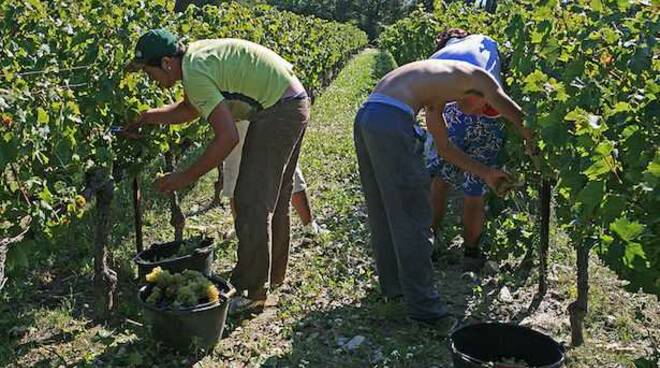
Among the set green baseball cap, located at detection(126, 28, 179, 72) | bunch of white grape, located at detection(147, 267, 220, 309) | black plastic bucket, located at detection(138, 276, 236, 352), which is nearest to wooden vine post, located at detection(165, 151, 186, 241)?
bunch of white grape, located at detection(147, 267, 220, 309)

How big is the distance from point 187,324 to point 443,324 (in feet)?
4.51

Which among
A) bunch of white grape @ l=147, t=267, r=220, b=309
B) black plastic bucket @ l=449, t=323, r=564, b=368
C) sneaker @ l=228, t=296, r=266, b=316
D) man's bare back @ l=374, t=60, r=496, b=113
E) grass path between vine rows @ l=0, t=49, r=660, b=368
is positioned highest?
man's bare back @ l=374, t=60, r=496, b=113

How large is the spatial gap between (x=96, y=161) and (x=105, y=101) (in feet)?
1.15

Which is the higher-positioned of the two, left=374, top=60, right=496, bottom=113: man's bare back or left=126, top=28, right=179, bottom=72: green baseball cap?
left=126, top=28, right=179, bottom=72: green baseball cap

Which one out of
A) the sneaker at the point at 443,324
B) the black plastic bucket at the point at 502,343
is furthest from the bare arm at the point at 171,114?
the black plastic bucket at the point at 502,343

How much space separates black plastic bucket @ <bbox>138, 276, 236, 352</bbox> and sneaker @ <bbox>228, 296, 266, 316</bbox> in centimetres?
42

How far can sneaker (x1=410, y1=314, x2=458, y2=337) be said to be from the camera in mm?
4082

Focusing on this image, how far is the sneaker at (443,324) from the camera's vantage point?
13.4ft

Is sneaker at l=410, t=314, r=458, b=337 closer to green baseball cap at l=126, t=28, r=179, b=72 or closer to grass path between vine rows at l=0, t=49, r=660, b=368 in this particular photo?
grass path between vine rows at l=0, t=49, r=660, b=368

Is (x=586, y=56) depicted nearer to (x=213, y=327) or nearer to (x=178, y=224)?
(x=213, y=327)

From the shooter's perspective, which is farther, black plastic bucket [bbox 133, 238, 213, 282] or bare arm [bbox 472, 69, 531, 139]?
black plastic bucket [bbox 133, 238, 213, 282]

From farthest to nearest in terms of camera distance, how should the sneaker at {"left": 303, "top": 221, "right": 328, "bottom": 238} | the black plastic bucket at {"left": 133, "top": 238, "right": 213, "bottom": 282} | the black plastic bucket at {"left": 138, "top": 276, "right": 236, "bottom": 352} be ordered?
the sneaker at {"left": 303, "top": 221, "right": 328, "bottom": 238}, the black plastic bucket at {"left": 133, "top": 238, "right": 213, "bottom": 282}, the black plastic bucket at {"left": 138, "top": 276, "right": 236, "bottom": 352}

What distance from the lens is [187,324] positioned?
12.3 feet

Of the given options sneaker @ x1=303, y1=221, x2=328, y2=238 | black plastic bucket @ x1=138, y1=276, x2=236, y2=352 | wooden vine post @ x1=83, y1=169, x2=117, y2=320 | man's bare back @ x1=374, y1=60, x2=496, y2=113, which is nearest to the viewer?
black plastic bucket @ x1=138, y1=276, x2=236, y2=352
